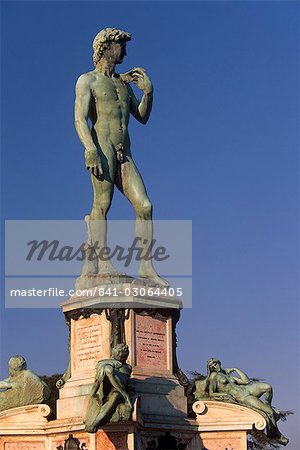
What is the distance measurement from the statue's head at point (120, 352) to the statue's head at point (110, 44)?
5.60 metres

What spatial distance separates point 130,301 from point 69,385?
1.75 metres

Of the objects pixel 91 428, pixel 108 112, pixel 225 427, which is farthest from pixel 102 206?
pixel 91 428

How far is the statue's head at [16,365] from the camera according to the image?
17.2 m

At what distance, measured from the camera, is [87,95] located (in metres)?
17.7

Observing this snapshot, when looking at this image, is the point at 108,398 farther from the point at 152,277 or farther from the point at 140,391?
the point at 152,277

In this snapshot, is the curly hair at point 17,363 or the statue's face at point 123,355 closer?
the statue's face at point 123,355

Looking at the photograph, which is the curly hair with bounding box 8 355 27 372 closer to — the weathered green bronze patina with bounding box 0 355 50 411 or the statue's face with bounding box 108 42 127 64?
the weathered green bronze patina with bounding box 0 355 50 411

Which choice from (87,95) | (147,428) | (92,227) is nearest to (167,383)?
(147,428)

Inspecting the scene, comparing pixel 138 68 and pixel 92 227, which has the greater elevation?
pixel 138 68

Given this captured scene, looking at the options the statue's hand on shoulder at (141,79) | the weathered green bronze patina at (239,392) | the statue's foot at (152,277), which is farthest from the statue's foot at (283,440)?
the statue's hand on shoulder at (141,79)

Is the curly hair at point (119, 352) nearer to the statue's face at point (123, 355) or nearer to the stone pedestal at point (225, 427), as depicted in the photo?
the statue's face at point (123, 355)

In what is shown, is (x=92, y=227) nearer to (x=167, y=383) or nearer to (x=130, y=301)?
(x=130, y=301)

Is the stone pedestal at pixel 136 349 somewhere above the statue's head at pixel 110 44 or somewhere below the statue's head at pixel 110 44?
below

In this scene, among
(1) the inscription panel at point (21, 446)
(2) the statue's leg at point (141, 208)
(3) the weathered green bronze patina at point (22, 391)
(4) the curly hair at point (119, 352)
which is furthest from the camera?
(2) the statue's leg at point (141, 208)
